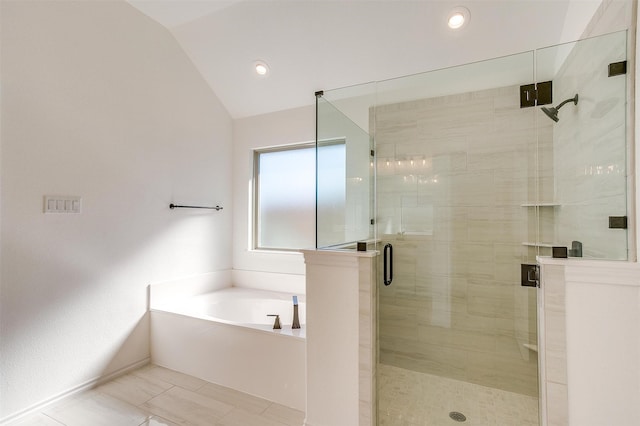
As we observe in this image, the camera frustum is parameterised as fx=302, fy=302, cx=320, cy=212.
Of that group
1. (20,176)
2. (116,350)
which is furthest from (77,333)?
(20,176)

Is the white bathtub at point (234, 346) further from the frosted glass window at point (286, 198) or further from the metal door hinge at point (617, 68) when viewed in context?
the metal door hinge at point (617, 68)

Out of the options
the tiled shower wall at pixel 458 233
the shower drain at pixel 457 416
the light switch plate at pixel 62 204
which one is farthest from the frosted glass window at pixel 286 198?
the shower drain at pixel 457 416

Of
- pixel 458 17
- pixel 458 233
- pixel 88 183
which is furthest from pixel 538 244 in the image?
pixel 88 183

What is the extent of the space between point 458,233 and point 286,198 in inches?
75.0

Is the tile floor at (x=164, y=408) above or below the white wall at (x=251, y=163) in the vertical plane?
below

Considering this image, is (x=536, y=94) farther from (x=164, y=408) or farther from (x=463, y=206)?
(x=164, y=408)

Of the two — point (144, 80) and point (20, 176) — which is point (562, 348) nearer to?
point (20, 176)

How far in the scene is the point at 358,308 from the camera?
1661mm

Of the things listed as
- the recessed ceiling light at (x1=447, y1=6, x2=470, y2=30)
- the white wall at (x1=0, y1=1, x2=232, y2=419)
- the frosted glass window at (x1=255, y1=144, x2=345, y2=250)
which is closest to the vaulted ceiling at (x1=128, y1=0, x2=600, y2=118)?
the recessed ceiling light at (x1=447, y1=6, x2=470, y2=30)

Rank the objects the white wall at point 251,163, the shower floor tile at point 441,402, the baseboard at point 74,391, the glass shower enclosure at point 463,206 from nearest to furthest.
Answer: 1. the glass shower enclosure at point 463,206
2. the shower floor tile at point 441,402
3. the baseboard at point 74,391
4. the white wall at point 251,163

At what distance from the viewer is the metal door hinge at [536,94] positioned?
66.7 inches

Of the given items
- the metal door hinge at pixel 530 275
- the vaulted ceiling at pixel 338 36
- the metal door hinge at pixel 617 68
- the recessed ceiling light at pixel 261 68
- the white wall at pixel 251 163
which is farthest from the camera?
the white wall at pixel 251 163

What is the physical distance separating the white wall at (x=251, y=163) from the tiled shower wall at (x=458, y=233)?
4.18 feet

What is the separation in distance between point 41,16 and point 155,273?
2035 mm
